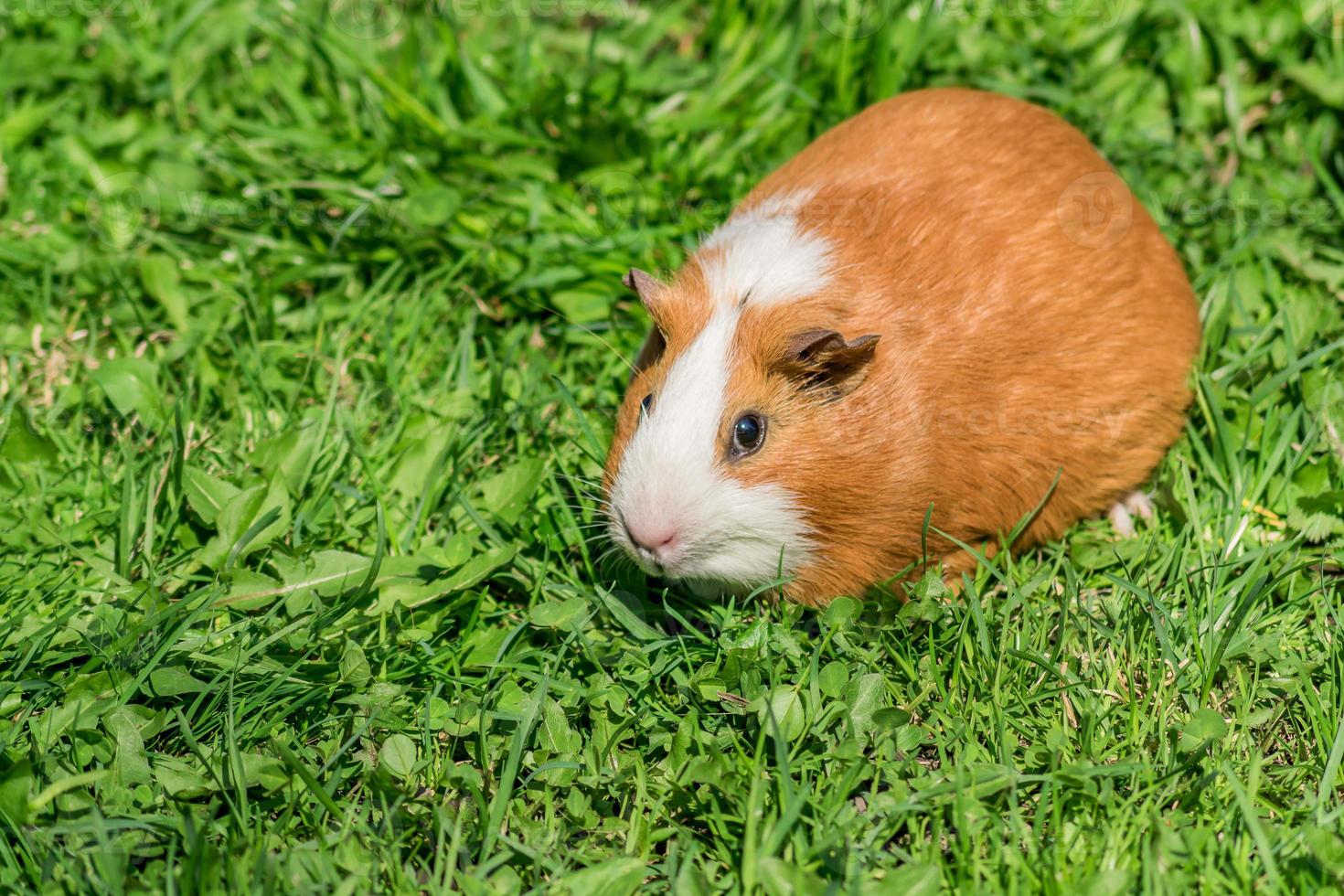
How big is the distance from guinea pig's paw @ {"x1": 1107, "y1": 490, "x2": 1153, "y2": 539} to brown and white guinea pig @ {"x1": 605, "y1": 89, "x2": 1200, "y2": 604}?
1 cm

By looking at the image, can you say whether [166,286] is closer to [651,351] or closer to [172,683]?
[172,683]

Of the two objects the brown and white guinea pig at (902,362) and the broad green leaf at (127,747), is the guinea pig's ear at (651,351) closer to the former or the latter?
the brown and white guinea pig at (902,362)

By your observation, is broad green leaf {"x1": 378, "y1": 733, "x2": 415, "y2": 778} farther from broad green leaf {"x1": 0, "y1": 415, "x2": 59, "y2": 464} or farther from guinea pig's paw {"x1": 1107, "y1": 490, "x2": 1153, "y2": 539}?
guinea pig's paw {"x1": 1107, "y1": 490, "x2": 1153, "y2": 539}

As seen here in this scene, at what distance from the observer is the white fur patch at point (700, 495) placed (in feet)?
11.4

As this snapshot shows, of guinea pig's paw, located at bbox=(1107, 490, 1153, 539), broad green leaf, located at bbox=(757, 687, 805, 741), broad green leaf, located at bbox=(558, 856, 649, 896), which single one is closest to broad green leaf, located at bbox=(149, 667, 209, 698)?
broad green leaf, located at bbox=(558, 856, 649, 896)

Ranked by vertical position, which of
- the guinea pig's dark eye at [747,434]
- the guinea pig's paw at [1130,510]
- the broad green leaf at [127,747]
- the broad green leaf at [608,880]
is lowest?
the broad green leaf at [608,880]

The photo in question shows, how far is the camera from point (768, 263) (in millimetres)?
3855

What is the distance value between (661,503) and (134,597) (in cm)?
190

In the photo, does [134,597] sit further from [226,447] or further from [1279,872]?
[1279,872]

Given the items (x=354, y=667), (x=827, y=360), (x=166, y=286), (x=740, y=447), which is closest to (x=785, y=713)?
(x=740, y=447)

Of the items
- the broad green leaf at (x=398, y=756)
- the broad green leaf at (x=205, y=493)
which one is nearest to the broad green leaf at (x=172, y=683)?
the broad green leaf at (x=398, y=756)

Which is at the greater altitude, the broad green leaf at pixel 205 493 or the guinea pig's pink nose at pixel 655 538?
the guinea pig's pink nose at pixel 655 538

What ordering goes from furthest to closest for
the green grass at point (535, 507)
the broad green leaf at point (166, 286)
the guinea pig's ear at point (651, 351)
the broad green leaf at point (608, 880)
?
1. the broad green leaf at point (166, 286)
2. the guinea pig's ear at point (651, 351)
3. the green grass at point (535, 507)
4. the broad green leaf at point (608, 880)

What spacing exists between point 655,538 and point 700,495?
0.19 m
